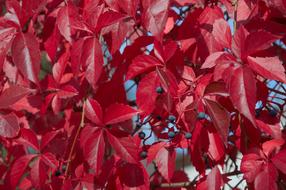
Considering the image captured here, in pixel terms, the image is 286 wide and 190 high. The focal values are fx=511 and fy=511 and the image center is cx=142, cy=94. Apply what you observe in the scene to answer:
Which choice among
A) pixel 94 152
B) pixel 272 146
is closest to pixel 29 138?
pixel 94 152

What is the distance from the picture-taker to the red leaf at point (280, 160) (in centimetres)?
111

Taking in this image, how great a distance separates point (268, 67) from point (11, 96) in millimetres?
626

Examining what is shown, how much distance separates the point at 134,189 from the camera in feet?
4.27

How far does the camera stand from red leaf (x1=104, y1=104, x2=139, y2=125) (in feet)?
4.08

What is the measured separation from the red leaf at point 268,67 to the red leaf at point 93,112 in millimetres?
392

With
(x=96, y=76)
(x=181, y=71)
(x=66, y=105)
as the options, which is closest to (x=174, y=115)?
(x=181, y=71)

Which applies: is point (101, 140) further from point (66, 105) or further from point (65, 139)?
point (66, 105)

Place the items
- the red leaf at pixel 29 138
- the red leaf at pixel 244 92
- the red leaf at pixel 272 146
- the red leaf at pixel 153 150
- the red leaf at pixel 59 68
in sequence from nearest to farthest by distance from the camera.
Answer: the red leaf at pixel 244 92, the red leaf at pixel 272 146, the red leaf at pixel 153 150, the red leaf at pixel 29 138, the red leaf at pixel 59 68

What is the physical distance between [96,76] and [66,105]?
67 centimetres

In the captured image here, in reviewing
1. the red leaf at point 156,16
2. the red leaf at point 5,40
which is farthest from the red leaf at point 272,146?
the red leaf at point 5,40

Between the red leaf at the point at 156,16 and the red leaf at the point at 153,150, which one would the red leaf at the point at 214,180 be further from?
the red leaf at the point at 156,16

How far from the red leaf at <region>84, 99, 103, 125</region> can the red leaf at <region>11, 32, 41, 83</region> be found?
0.55 feet

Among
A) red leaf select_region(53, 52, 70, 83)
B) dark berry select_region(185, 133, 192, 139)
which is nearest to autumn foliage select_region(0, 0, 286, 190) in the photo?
dark berry select_region(185, 133, 192, 139)

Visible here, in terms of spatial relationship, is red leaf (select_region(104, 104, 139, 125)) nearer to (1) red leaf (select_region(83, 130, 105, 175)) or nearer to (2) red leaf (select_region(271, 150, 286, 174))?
(1) red leaf (select_region(83, 130, 105, 175))
